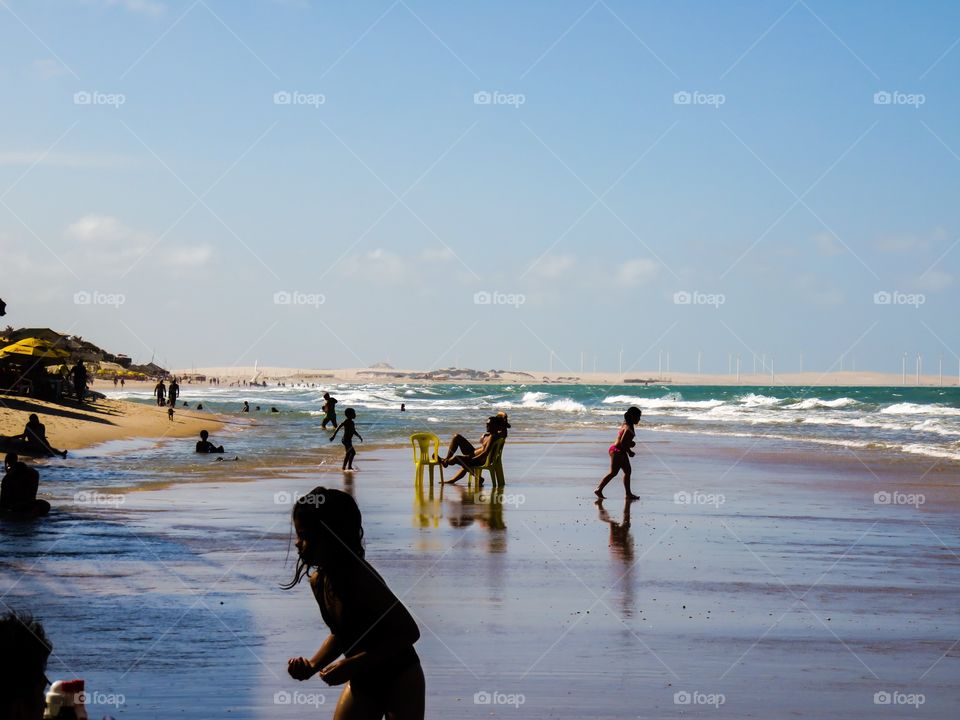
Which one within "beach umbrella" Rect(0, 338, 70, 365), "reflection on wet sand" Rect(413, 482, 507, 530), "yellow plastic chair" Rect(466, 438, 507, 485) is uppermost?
"beach umbrella" Rect(0, 338, 70, 365)

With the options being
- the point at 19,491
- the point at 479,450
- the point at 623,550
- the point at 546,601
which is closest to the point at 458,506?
the point at 479,450

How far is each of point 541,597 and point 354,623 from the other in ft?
18.3

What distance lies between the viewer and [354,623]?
4.51 meters

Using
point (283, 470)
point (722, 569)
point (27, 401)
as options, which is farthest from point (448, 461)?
point (27, 401)

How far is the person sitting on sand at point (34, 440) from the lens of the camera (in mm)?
25384

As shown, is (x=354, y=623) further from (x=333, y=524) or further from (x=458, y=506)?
(x=458, y=506)

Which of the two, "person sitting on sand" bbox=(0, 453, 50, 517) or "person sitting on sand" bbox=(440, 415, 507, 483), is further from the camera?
"person sitting on sand" bbox=(440, 415, 507, 483)

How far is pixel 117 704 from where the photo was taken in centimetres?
669

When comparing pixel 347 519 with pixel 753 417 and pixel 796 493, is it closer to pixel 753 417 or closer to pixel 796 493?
pixel 796 493

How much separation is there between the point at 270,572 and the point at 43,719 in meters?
7.46

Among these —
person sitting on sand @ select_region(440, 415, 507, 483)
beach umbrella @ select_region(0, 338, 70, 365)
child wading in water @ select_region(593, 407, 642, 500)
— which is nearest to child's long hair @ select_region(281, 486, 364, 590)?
child wading in water @ select_region(593, 407, 642, 500)

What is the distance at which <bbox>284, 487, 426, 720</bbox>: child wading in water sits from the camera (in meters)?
4.42

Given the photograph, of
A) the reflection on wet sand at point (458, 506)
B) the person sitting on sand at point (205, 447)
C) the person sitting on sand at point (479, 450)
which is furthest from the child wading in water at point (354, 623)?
the person sitting on sand at point (205, 447)

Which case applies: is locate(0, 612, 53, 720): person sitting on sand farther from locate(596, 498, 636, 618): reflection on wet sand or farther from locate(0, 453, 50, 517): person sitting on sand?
locate(0, 453, 50, 517): person sitting on sand
